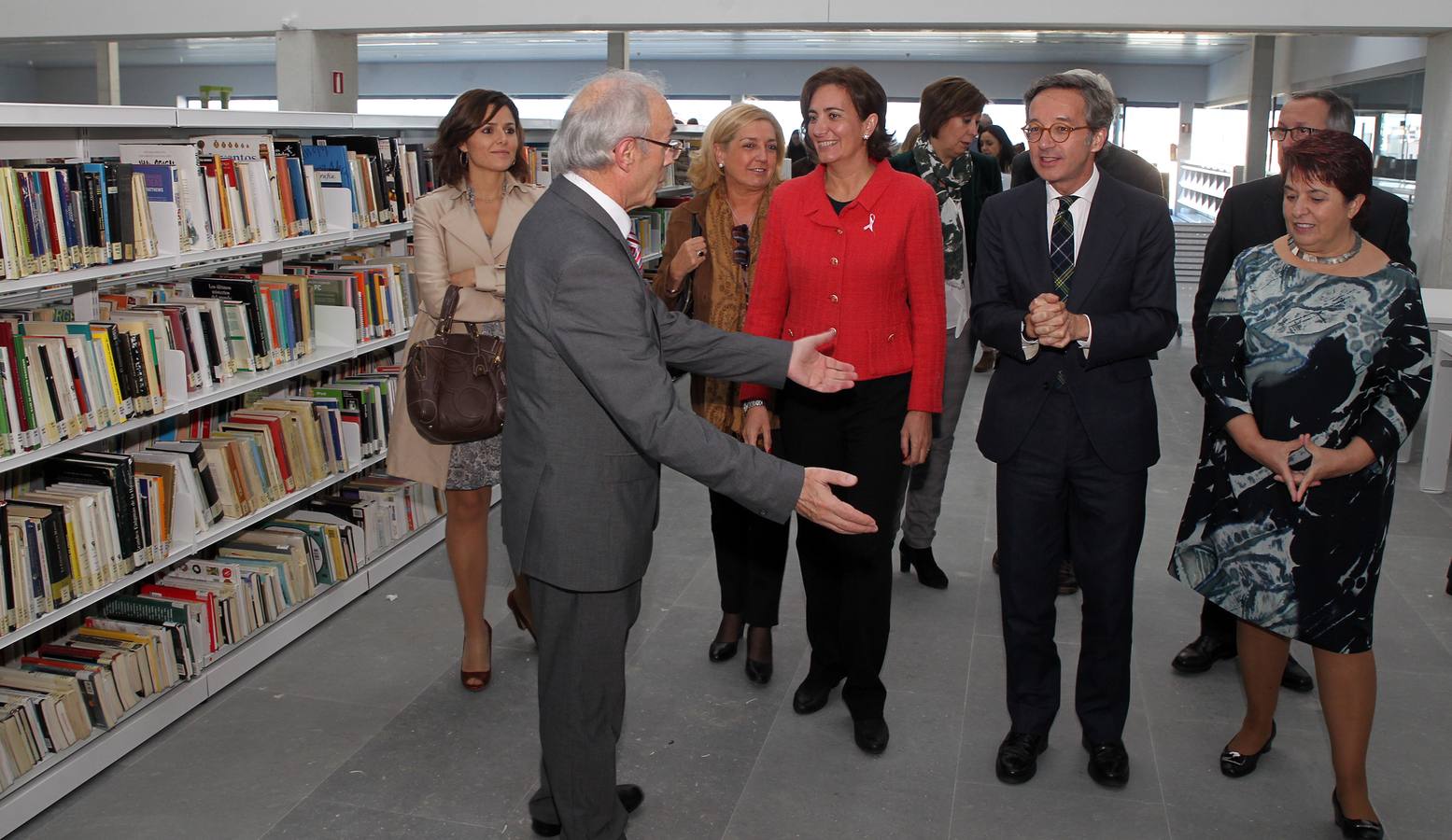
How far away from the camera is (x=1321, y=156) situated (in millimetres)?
2619

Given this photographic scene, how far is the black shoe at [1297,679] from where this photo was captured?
354 cm

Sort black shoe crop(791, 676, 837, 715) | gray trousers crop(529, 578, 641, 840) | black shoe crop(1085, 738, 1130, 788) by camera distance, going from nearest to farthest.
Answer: gray trousers crop(529, 578, 641, 840) < black shoe crop(1085, 738, 1130, 788) < black shoe crop(791, 676, 837, 715)

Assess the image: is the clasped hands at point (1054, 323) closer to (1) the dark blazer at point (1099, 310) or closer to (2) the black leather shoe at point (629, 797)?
(1) the dark blazer at point (1099, 310)

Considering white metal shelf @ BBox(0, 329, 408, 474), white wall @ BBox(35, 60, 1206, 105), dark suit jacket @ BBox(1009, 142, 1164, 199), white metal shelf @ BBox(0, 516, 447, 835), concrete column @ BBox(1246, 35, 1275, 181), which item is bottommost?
white metal shelf @ BBox(0, 516, 447, 835)

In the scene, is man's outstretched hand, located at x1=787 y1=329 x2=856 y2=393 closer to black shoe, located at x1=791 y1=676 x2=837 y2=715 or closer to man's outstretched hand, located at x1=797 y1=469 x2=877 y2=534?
man's outstretched hand, located at x1=797 y1=469 x2=877 y2=534

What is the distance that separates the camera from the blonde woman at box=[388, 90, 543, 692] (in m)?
3.47

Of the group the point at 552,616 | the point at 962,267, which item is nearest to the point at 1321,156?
the point at 962,267

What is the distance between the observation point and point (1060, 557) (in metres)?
3.03

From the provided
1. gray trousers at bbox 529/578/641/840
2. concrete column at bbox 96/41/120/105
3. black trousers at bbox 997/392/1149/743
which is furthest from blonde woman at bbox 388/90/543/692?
concrete column at bbox 96/41/120/105

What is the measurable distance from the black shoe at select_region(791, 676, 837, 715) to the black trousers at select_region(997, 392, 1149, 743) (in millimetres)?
563

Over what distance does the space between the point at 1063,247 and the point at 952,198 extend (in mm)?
1254

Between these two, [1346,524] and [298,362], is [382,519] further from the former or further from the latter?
[1346,524]

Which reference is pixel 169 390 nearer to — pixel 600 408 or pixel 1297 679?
pixel 600 408

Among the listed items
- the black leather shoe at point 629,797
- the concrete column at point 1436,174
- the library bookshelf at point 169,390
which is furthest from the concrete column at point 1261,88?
the black leather shoe at point 629,797
